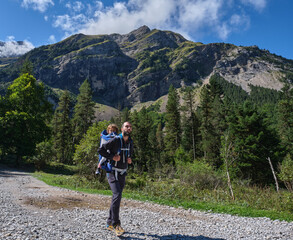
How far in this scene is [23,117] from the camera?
80.3ft

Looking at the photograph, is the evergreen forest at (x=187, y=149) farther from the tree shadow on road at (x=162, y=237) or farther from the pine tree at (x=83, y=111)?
the tree shadow on road at (x=162, y=237)

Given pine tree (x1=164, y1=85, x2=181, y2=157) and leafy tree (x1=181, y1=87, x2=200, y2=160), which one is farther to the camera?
pine tree (x1=164, y1=85, x2=181, y2=157)

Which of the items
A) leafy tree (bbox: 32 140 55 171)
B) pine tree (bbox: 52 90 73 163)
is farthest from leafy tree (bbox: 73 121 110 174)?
pine tree (bbox: 52 90 73 163)

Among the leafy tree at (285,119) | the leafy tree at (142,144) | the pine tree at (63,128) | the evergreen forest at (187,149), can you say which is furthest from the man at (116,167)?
the leafy tree at (285,119)

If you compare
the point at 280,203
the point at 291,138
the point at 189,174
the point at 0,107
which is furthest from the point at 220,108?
the point at 0,107

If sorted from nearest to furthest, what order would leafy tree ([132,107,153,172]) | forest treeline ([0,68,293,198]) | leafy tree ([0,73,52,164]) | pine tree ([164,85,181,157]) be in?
1. forest treeline ([0,68,293,198])
2. leafy tree ([0,73,52,164])
3. leafy tree ([132,107,153,172])
4. pine tree ([164,85,181,157])

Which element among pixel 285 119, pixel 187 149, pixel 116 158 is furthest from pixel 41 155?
pixel 285 119

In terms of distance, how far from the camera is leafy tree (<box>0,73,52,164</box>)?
78.8 feet

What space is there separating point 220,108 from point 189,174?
22.9 metres

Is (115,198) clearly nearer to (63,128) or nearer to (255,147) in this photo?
(255,147)

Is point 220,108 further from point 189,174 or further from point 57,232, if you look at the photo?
point 57,232

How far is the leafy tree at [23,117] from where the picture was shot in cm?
2402

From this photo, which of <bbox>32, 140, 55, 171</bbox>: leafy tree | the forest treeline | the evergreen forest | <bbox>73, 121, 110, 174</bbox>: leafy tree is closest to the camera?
the evergreen forest

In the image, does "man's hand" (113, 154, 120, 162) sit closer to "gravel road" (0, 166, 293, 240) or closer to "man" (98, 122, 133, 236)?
"man" (98, 122, 133, 236)
